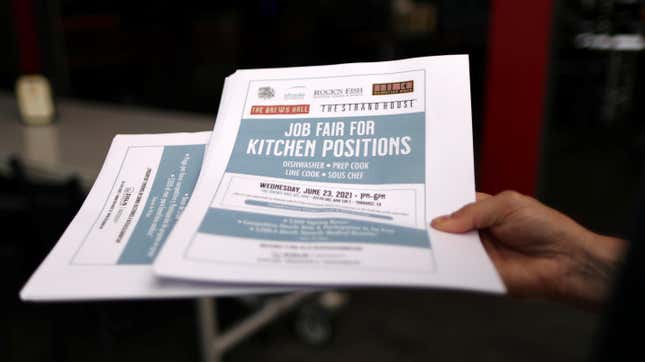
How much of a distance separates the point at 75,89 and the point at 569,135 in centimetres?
341

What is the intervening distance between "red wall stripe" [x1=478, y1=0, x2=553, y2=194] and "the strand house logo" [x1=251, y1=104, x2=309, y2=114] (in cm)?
164

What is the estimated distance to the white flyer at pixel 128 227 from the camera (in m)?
0.49

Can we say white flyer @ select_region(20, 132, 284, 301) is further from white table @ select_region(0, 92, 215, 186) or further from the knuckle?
white table @ select_region(0, 92, 215, 186)

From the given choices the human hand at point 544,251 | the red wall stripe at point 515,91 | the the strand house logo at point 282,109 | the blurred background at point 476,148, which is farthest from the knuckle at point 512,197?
the red wall stripe at point 515,91

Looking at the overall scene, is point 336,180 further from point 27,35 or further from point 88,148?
point 27,35

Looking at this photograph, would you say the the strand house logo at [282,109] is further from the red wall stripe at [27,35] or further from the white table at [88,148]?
the red wall stripe at [27,35]

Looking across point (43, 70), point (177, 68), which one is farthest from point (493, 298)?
point (43, 70)

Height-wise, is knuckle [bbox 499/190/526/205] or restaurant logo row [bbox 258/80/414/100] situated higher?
restaurant logo row [bbox 258/80/414/100]

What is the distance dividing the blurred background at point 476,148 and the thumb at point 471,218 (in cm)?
78

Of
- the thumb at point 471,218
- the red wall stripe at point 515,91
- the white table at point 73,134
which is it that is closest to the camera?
the thumb at point 471,218

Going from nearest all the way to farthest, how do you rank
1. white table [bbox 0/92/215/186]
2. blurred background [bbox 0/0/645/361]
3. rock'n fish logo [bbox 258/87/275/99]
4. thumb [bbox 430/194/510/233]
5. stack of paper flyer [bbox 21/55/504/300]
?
stack of paper flyer [bbox 21/55/504/300], thumb [bbox 430/194/510/233], rock'n fish logo [bbox 258/87/275/99], white table [bbox 0/92/215/186], blurred background [bbox 0/0/645/361]

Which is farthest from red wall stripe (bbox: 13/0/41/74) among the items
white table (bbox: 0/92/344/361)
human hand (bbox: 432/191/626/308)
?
human hand (bbox: 432/191/626/308)

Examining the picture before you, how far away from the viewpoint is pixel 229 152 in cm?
68

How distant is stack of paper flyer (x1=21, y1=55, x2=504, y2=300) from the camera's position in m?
0.49
